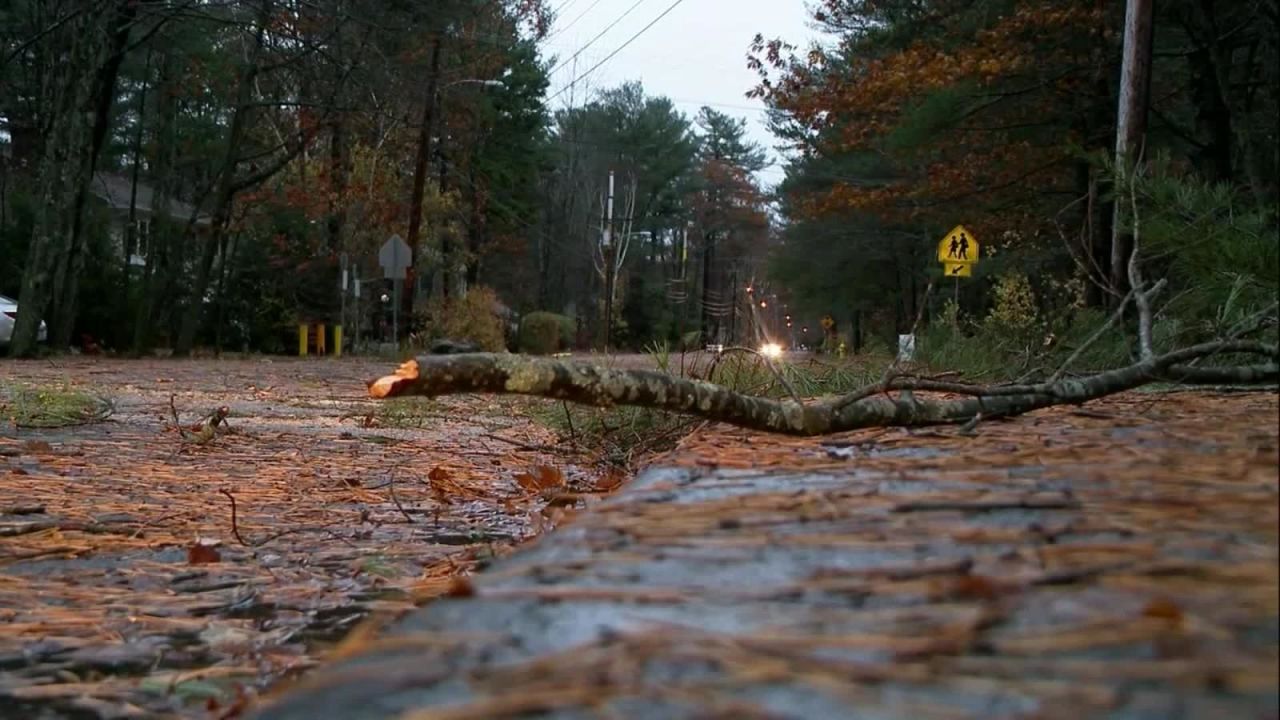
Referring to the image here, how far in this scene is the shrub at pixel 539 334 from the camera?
37.6m

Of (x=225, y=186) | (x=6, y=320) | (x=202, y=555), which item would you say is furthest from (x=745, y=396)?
(x=225, y=186)

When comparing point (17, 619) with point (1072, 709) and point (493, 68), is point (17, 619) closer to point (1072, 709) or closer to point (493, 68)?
point (1072, 709)

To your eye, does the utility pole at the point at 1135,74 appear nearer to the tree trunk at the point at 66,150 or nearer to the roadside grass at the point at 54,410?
the roadside grass at the point at 54,410

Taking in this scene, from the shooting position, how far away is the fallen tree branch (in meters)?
2.10

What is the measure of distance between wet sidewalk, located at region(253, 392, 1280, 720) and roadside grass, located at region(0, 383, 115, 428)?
5.37 meters

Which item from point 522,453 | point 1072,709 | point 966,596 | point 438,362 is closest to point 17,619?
point 438,362

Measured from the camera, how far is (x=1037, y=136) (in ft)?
54.7

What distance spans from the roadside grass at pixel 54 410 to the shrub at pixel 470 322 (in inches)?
875

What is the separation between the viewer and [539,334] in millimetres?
37812

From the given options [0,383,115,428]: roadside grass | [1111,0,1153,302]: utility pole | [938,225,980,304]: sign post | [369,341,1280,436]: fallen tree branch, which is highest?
[1111,0,1153,302]: utility pole

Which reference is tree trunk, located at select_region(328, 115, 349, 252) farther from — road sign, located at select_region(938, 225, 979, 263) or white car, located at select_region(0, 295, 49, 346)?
road sign, located at select_region(938, 225, 979, 263)

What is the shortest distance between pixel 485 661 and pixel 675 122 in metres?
65.9

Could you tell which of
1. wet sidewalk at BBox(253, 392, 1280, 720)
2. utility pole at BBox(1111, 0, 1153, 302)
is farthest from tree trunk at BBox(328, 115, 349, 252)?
wet sidewalk at BBox(253, 392, 1280, 720)

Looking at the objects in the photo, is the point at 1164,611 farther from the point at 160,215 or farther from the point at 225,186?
the point at 160,215
